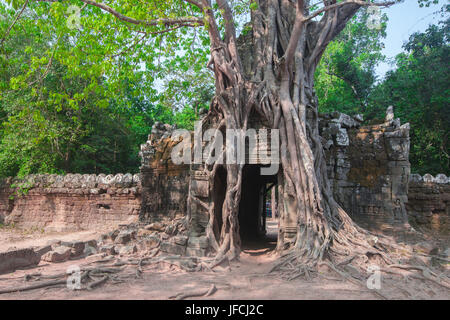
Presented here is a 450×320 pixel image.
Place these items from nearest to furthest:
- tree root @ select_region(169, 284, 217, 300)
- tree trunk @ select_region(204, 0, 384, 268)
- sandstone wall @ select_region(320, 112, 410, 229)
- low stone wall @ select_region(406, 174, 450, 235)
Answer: tree root @ select_region(169, 284, 217, 300)
tree trunk @ select_region(204, 0, 384, 268)
sandstone wall @ select_region(320, 112, 410, 229)
low stone wall @ select_region(406, 174, 450, 235)

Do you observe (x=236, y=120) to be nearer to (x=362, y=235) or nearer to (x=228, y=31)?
(x=228, y=31)

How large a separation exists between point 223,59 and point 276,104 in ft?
4.40

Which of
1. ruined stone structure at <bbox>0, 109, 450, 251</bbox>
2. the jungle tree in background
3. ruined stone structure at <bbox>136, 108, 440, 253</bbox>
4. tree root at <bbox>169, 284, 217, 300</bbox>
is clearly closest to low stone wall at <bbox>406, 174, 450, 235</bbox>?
ruined stone structure at <bbox>0, 109, 450, 251</bbox>

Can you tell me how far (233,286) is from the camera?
388 cm

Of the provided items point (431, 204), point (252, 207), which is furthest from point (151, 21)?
point (431, 204)

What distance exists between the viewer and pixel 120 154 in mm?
13273

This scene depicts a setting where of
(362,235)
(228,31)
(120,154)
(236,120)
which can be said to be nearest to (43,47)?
(120,154)

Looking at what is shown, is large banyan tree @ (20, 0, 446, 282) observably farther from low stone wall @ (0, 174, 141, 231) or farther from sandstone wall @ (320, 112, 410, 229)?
low stone wall @ (0, 174, 141, 231)

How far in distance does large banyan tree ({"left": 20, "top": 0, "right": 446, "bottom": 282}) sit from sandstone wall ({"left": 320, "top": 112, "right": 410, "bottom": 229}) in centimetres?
95

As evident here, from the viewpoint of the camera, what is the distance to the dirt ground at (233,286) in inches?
137

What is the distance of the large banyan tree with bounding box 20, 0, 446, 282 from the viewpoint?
4.95 metres

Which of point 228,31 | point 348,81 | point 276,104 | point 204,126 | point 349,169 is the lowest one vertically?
point 349,169

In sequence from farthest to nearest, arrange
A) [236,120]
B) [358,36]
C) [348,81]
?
1. [358,36]
2. [348,81]
3. [236,120]

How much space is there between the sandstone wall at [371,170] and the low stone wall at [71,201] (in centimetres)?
538
